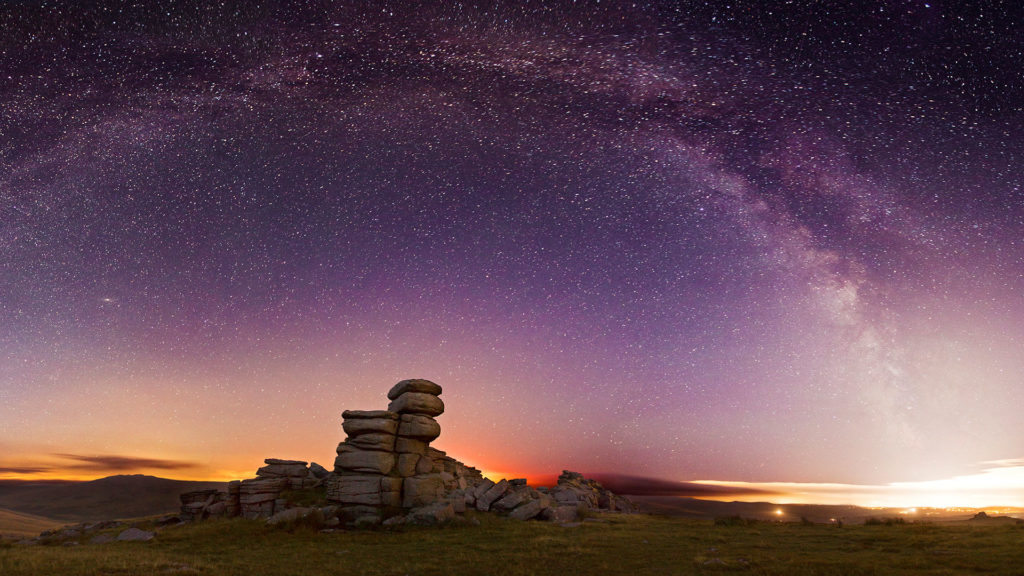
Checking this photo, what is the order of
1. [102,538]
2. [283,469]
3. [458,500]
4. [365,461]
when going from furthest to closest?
1. [283,469]
2. [365,461]
3. [458,500]
4. [102,538]

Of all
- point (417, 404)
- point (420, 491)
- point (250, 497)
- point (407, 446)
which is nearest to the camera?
point (420, 491)

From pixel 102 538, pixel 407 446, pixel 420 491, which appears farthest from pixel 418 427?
pixel 102 538

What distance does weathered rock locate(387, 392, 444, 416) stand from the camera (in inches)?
1599

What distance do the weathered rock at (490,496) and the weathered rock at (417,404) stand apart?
6.86 metres

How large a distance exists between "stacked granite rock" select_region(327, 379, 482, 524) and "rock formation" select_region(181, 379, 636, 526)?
0.20ft

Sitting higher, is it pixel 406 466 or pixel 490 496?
pixel 406 466

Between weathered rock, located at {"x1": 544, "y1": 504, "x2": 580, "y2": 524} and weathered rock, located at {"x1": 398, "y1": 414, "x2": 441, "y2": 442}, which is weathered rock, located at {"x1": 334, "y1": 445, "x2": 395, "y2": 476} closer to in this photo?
weathered rock, located at {"x1": 398, "y1": 414, "x2": 441, "y2": 442}

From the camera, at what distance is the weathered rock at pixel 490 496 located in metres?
36.6

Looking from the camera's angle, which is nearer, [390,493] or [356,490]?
[356,490]

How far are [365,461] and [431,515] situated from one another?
23.2ft

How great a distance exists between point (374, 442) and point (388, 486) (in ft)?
10.3

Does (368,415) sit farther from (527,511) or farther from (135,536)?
(135,536)

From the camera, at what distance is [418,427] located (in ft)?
130

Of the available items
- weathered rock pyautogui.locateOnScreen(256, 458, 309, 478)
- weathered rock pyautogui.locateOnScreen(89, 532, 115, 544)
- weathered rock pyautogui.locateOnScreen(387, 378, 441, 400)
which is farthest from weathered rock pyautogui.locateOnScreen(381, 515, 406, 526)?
weathered rock pyautogui.locateOnScreen(89, 532, 115, 544)
